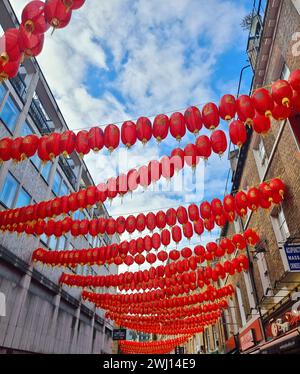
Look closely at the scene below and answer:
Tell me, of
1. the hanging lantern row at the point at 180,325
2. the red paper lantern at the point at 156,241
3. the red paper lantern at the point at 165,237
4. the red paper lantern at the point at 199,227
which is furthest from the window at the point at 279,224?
the hanging lantern row at the point at 180,325

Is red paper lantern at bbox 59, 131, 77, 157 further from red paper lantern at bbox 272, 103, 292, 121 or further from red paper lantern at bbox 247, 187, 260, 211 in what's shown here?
red paper lantern at bbox 247, 187, 260, 211

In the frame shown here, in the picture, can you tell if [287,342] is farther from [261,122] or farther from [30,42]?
[30,42]

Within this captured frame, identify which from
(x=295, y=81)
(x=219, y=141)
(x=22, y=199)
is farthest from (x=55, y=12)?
(x=22, y=199)

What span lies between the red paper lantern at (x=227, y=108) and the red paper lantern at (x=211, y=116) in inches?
4.4

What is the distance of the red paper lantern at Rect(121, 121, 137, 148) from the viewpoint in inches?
260

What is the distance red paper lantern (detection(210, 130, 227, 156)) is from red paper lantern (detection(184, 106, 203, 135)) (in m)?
0.76

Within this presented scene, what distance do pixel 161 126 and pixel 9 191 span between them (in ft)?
32.0

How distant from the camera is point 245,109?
6.09 metres

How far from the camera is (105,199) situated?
8852 millimetres

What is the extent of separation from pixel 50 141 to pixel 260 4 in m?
9.76

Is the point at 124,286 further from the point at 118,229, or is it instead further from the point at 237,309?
the point at 237,309

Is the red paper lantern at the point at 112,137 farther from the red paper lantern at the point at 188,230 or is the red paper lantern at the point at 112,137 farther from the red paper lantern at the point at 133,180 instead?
the red paper lantern at the point at 188,230

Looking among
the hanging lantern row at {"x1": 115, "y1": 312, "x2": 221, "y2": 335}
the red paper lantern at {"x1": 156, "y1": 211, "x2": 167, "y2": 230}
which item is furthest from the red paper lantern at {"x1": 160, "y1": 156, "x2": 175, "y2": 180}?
the hanging lantern row at {"x1": 115, "y1": 312, "x2": 221, "y2": 335}
